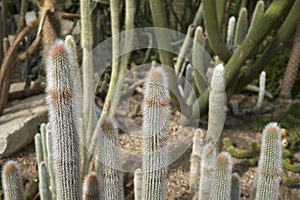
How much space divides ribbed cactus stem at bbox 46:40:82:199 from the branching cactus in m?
0.27

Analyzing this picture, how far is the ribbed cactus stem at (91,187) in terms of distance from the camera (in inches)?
76.1

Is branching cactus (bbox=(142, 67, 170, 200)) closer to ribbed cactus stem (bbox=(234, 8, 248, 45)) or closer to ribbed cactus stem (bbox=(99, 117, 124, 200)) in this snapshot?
ribbed cactus stem (bbox=(99, 117, 124, 200))

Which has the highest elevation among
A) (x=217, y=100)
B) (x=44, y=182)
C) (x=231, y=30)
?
(x=231, y=30)

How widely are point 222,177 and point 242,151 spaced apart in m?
1.54

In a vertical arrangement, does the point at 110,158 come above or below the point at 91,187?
above

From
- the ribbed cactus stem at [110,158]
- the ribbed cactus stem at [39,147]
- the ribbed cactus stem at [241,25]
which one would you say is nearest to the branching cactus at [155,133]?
the ribbed cactus stem at [110,158]

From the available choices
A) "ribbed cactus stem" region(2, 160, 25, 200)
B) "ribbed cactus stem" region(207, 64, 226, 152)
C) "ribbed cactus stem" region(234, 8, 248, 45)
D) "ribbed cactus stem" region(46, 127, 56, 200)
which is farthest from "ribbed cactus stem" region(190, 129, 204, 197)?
"ribbed cactus stem" region(234, 8, 248, 45)

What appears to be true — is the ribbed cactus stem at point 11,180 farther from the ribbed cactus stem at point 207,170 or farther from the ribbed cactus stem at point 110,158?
the ribbed cactus stem at point 207,170

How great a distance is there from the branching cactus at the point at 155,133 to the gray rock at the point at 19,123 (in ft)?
6.46

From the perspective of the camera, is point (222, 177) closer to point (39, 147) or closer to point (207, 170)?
point (207, 170)

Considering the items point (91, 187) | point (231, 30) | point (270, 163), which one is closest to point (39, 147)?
point (91, 187)

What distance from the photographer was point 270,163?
5.92ft

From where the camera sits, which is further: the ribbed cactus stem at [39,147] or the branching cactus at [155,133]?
the ribbed cactus stem at [39,147]

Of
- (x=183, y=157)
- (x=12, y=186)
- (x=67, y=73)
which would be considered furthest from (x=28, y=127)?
(x=67, y=73)
